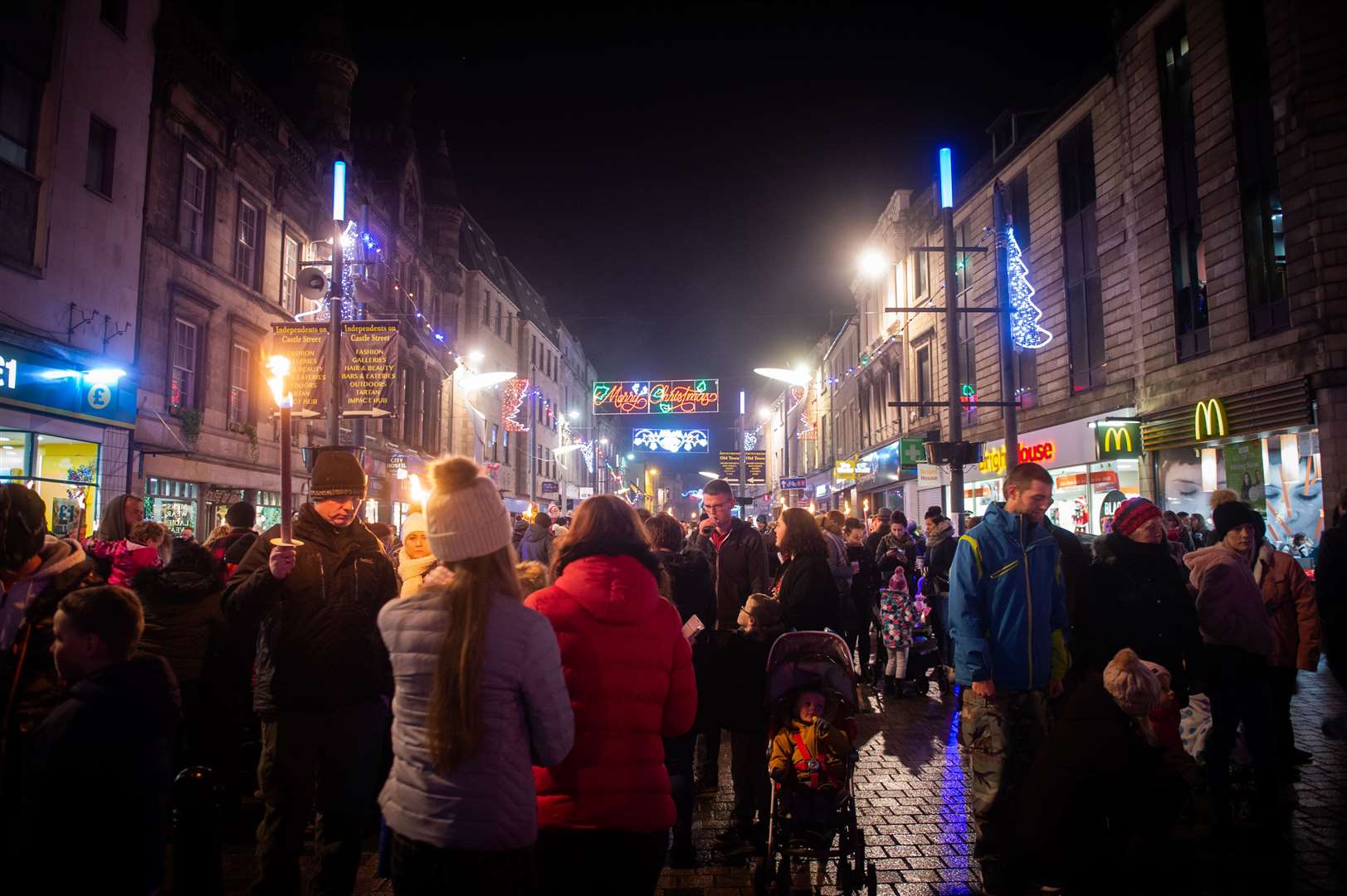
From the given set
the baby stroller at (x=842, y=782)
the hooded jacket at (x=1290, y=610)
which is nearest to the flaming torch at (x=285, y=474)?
the baby stroller at (x=842, y=782)

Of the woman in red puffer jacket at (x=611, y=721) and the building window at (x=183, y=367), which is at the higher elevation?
the building window at (x=183, y=367)

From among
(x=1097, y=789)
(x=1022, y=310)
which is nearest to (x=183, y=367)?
(x=1097, y=789)

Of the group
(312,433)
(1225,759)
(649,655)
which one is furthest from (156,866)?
(312,433)

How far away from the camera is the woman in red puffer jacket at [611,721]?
2.79 m

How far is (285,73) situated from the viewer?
939 inches

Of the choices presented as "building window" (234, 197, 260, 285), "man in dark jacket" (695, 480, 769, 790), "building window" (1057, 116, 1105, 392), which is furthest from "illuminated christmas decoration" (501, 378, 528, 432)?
"man in dark jacket" (695, 480, 769, 790)

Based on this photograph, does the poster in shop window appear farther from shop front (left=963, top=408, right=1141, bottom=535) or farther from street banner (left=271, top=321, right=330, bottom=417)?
street banner (left=271, top=321, right=330, bottom=417)

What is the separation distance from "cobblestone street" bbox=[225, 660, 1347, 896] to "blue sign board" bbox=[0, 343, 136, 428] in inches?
360

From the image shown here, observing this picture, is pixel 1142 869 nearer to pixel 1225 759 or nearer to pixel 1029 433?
pixel 1225 759

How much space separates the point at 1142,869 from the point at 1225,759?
2751 millimetres

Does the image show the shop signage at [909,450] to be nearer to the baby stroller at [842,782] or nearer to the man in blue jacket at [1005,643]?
the man in blue jacket at [1005,643]

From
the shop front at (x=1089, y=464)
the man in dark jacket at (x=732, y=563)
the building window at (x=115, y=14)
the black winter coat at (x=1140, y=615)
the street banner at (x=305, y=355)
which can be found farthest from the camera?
the shop front at (x=1089, y=464)

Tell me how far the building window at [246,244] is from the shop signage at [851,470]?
21658 millimetres

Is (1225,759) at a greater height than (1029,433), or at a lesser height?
lesser
